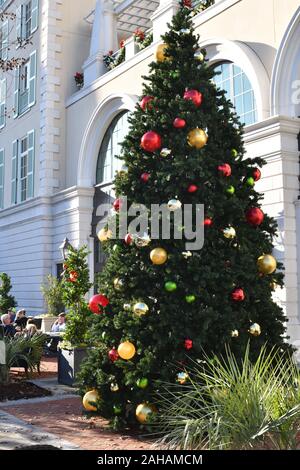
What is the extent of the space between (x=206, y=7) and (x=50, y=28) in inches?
328

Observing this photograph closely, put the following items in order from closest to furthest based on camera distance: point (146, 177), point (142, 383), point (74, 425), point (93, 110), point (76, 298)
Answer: point (142, 383) < point (146, 177) < point (74, 425) < point (76, 298) < point (93, 110)

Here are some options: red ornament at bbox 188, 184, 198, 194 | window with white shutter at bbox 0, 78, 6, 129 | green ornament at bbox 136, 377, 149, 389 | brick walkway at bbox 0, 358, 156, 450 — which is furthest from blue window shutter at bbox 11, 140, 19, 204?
green ornament at bbox 136, 377, 149, 389

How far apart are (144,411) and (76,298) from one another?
15.6ft

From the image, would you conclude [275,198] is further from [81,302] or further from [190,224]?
[190,224]

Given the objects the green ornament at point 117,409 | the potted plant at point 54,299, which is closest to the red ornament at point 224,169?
the green ornament at point 117,409

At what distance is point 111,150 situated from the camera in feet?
58.1

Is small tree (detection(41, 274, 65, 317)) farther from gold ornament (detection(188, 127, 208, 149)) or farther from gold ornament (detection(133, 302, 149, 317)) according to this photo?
gold ornament (detection(188, 127, 208, 149))

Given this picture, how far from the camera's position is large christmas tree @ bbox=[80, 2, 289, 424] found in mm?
5586

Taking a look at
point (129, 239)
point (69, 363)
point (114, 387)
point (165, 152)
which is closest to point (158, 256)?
point (129, 239)

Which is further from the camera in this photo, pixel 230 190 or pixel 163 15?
pixel 163 15

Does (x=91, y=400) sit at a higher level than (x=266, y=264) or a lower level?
lower

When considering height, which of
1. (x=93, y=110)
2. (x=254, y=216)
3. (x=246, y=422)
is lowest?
(x=246, y=422)

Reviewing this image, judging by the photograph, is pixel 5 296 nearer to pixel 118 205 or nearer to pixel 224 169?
pixel 118 205

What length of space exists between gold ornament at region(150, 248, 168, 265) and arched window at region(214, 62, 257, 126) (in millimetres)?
7194
